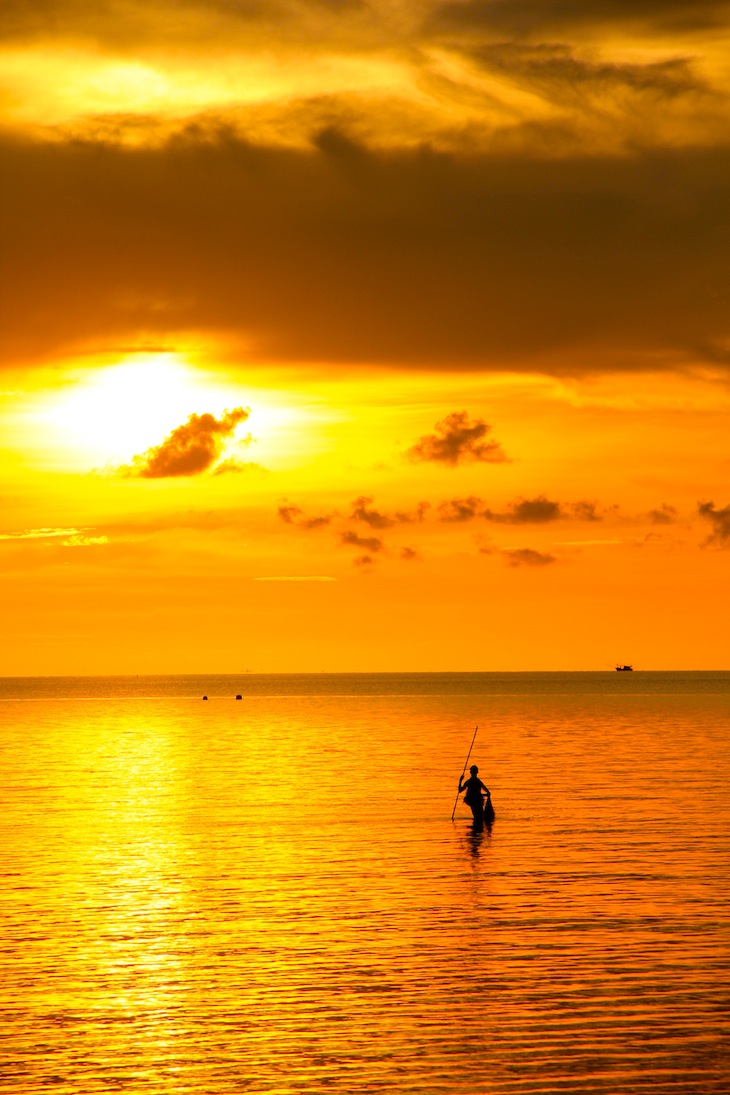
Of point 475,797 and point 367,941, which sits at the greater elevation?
point 475,797

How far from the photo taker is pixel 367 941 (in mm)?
37375

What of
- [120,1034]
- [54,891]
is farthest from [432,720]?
[120,1034]

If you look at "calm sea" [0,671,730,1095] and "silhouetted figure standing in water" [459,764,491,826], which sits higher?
"silhouetted figure standing in water" [459,764,491,826]

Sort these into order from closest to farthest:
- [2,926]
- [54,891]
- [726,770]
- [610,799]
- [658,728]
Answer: [2,926] → [54,891] → [610,799] → [726,770] → [658,728]

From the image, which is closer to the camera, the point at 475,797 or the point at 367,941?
the point at 367,941

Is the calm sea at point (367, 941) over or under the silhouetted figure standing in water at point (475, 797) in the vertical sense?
under

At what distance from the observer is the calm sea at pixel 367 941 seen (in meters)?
26.8

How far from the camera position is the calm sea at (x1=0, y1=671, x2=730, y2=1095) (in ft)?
87.9

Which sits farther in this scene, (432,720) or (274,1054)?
(432,720)

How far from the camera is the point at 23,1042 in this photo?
28.4 m

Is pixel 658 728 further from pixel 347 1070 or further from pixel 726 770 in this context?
pixel 347 1070

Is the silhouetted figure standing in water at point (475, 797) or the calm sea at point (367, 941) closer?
the calm sea at point (367, 941)

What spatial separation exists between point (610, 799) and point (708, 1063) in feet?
157

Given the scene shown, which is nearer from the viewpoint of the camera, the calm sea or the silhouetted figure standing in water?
the calm sea
